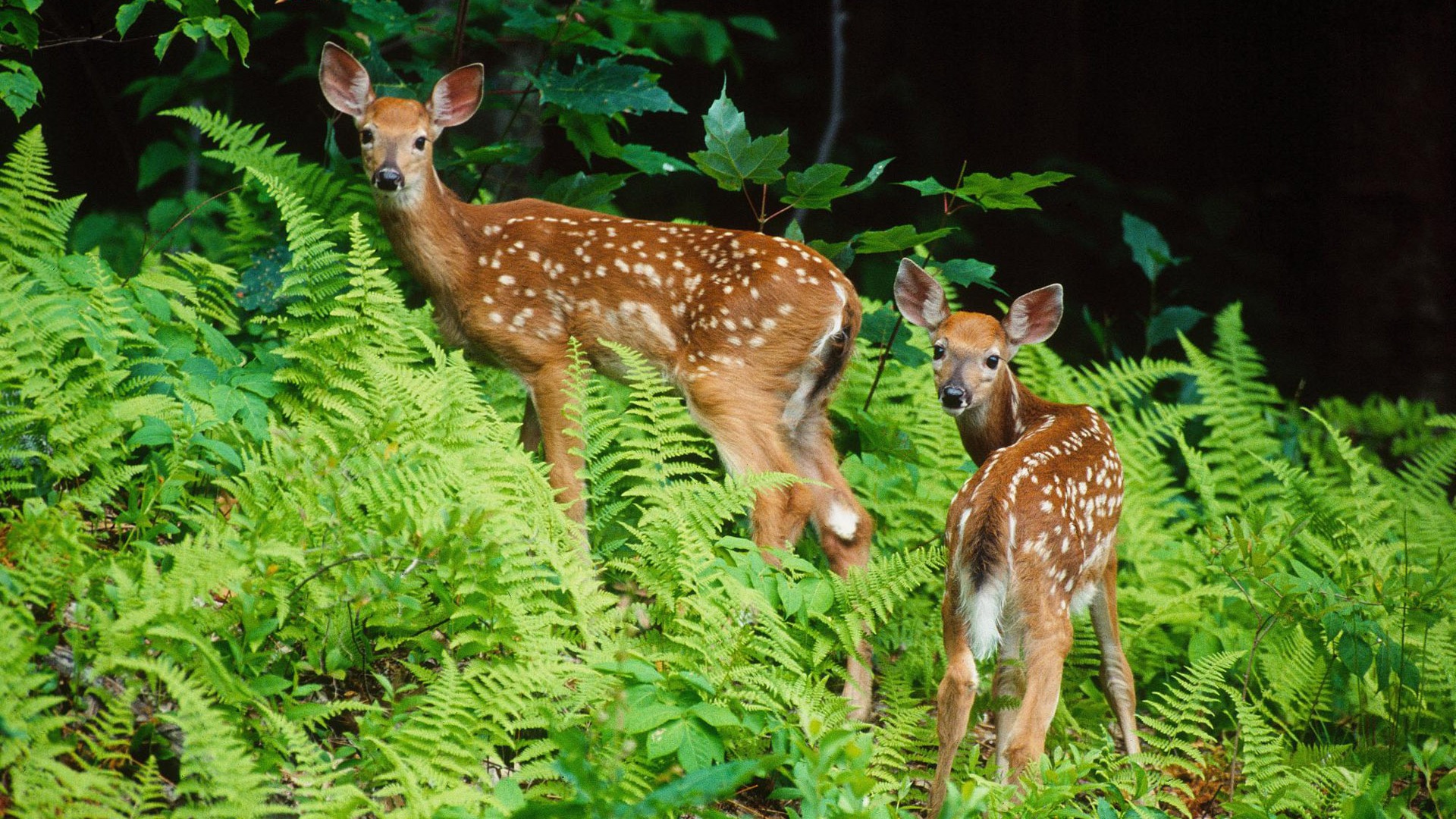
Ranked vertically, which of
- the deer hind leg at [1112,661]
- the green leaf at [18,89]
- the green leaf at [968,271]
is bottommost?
the deer hind leg at [1112,661]

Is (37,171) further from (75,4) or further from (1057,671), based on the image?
(1057,671)

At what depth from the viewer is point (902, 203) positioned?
8.96 m

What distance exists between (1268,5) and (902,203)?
333 centimetres

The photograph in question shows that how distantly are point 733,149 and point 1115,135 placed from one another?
21.6 feet

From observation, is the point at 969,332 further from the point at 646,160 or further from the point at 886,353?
the point at 646,160

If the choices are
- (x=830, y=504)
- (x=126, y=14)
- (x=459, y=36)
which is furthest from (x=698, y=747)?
(x=459, y=36)

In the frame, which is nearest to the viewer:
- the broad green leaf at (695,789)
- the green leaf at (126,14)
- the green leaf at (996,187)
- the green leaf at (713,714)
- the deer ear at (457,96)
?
the broad green leaf at (695,789)

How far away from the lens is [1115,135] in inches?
398

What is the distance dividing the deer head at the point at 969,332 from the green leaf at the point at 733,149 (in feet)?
2.12

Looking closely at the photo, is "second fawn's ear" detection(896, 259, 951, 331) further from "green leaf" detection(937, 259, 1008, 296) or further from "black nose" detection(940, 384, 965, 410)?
"black nose" detection(940, 384, 965, 410)

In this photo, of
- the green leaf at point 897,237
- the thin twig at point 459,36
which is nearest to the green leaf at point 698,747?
the green leaf at point 897,237

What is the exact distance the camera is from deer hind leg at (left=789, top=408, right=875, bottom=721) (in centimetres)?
461

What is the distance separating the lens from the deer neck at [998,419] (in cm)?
464

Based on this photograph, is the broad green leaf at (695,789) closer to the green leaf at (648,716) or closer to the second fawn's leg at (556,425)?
the green leaf at (648,716)
